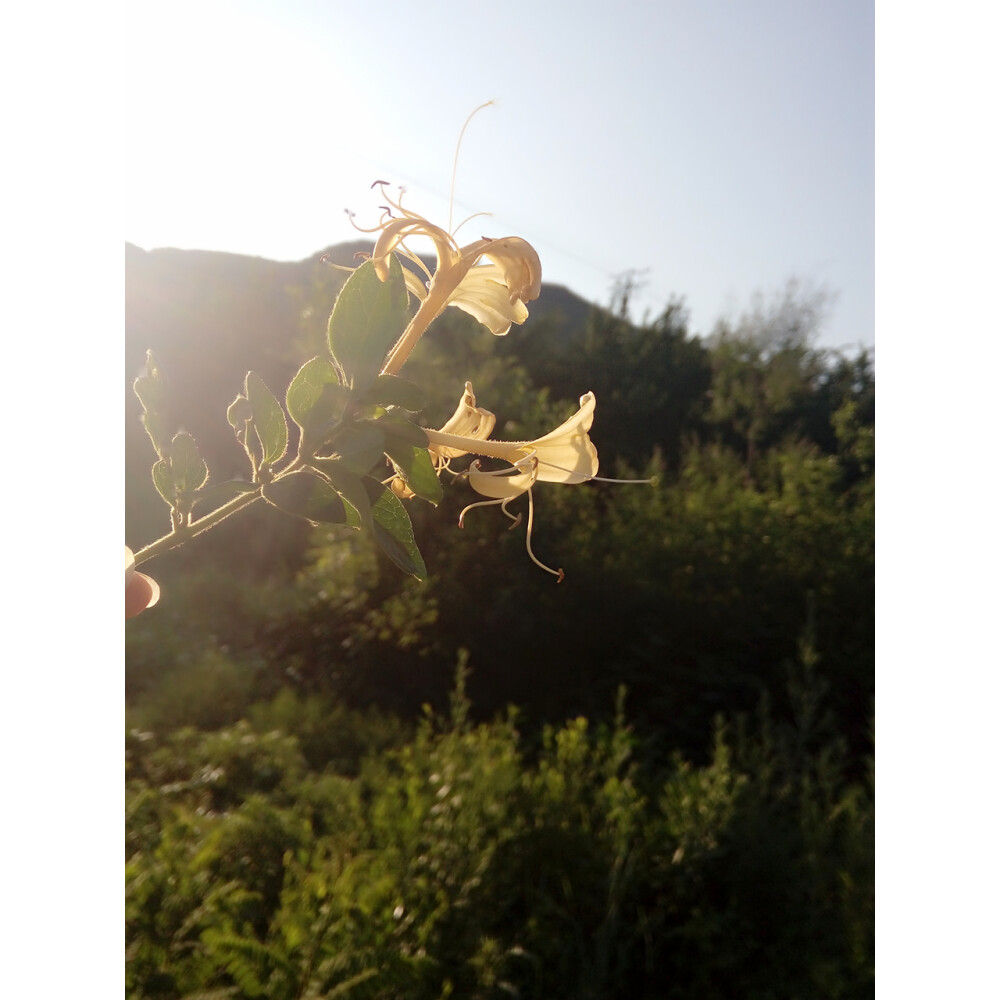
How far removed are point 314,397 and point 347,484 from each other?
4 centimetres

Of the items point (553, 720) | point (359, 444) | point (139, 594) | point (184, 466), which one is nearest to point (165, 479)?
point (184, 466)

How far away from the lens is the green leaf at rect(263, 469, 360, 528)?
368 millimetres

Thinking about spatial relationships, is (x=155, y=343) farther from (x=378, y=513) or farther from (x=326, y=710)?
(x=378, y=513)

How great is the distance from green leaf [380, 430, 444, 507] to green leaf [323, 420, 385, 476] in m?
0.01

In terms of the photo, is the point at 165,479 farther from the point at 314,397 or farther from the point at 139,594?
the point at 139,594

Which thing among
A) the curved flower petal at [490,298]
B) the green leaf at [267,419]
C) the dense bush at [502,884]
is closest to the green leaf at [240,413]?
the green leaf at [267,419]

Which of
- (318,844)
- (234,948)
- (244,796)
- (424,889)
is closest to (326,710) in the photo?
(244,796)

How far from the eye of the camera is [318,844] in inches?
79.3

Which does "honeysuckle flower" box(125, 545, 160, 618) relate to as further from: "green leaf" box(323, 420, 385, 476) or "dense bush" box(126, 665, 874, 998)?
"dense bush" box(126, 665, 874, 998)

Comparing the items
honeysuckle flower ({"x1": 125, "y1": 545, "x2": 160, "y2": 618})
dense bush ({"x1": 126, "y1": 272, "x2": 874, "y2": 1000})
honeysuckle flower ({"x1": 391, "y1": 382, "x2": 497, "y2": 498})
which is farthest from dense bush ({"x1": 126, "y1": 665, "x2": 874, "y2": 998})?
honeysuckle flower ({"x1": 391, "y1": 382, "x2": 497, "y2": 498})

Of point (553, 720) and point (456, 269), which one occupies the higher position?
point (456, 269)

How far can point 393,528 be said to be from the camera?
40 cm

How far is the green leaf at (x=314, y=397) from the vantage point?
36 centimetres

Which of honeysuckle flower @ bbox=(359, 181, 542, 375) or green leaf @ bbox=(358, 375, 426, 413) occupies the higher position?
honeysuckle flower @ bbox=(359, 181, 542, 375)
